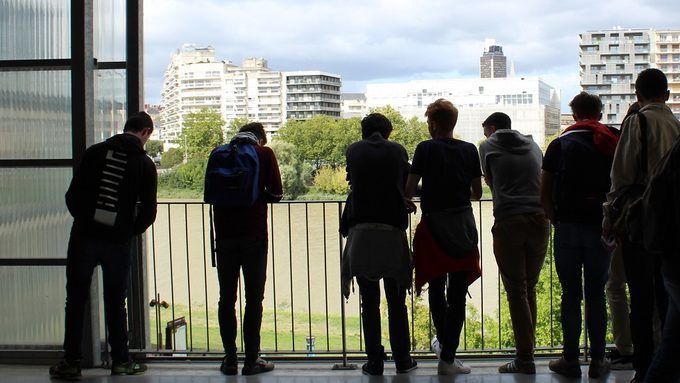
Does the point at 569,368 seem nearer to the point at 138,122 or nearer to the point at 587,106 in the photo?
the point at 587,106

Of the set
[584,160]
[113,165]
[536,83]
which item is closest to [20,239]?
[113,165]

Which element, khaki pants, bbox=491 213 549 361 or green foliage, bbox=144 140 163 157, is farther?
green foliage, bbox=144 140 163 157

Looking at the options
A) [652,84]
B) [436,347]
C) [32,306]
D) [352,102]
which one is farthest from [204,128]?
[652,84]

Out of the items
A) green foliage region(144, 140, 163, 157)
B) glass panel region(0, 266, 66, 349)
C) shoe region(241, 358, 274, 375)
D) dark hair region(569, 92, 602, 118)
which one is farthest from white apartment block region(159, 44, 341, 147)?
dark hair region(569, 92, 602, 118)

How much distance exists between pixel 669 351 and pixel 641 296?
63 cm

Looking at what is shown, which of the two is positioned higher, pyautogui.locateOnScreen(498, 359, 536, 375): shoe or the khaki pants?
the khaki pants

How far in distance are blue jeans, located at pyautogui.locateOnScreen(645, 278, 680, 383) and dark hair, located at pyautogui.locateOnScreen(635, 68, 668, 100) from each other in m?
1.00

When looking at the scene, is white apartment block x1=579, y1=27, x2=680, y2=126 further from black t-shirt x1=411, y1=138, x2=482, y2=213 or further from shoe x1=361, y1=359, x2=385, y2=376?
shoe x1=361, y1=359, x2=385, y2=376

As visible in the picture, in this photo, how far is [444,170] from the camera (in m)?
3.54

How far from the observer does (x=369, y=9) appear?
62312 mm

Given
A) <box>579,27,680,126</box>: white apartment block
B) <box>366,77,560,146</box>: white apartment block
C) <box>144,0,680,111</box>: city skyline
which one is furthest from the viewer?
<box>144,0,680,111</box>: city skyline

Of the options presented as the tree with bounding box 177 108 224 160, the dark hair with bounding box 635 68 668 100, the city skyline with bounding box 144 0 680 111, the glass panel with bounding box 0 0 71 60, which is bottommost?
the dark hair with bounding box 635 68 668 100

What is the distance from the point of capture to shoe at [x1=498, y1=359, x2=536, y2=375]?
3785 millimetres

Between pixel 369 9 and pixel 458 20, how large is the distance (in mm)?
12858
